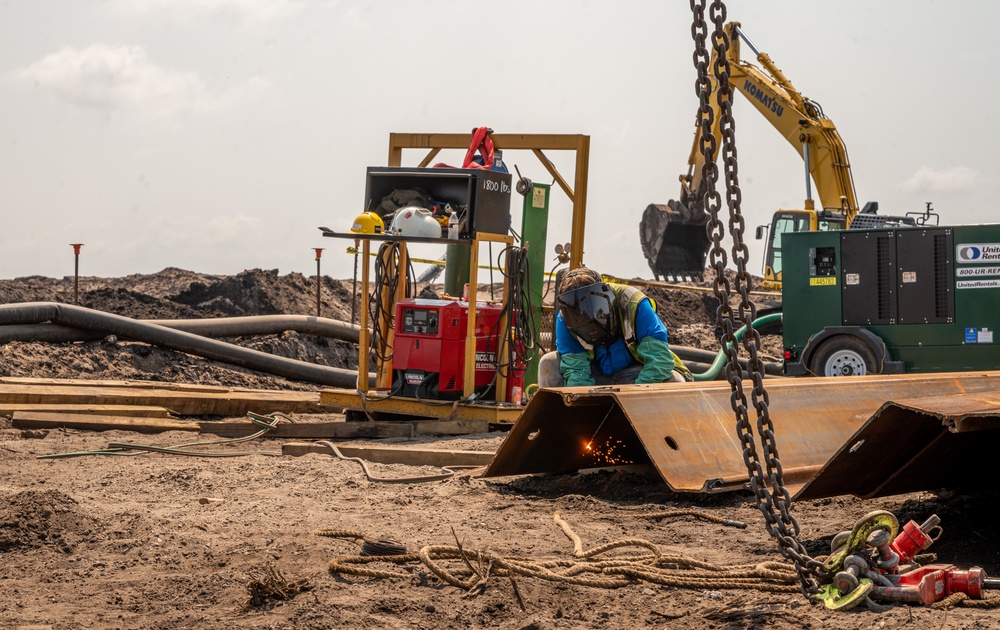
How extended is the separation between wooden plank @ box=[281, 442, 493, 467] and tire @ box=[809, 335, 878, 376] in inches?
326

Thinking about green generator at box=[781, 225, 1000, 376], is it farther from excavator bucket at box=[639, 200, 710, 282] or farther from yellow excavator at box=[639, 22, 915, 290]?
excavator bucket at box=[639, 200, 710, 282]

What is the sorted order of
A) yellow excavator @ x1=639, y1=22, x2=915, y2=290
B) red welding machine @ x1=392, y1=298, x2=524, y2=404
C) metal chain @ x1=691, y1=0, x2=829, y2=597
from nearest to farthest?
metal chain @ x1=691, y1=0, x2=829, y2=597 → red welding machine @ x1=392, y1=298, x2=524, y2=404 → yellow excavator @ x1=639, y1=22, x2=915, y2=290

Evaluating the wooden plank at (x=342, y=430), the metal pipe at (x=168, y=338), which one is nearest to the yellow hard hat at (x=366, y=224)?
the wooden plank at (x=342, y=430)

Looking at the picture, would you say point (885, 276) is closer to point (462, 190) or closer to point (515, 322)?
point (515, 322)

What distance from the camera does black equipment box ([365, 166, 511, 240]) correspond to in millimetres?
10125

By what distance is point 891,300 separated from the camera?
15078 mm

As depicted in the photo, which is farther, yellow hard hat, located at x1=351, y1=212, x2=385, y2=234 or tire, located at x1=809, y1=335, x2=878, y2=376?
tire, located at x1=809, y1=335, x2=878, y2=376

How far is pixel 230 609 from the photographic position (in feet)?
14.7

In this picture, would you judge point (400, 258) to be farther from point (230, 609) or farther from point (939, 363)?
point (939, 363)

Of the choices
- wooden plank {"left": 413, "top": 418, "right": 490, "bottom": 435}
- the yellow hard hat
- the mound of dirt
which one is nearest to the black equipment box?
the yellow hard hat

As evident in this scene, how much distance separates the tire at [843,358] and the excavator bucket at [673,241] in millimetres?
11276

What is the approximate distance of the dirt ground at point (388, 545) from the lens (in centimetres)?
440

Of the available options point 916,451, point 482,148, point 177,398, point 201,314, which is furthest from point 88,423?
point 201,314

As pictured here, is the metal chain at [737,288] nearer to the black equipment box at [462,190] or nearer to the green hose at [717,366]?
the black equipment box at [462,190]
